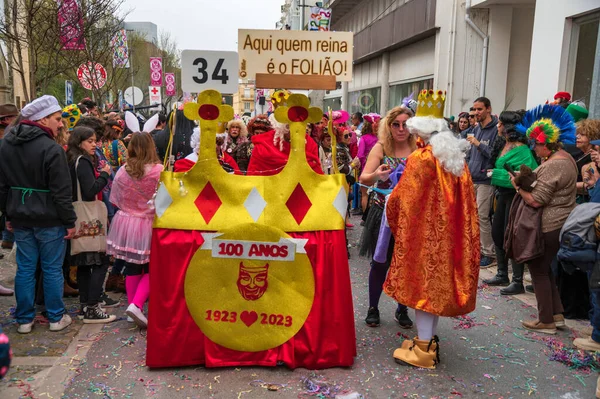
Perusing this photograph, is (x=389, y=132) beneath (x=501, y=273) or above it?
above

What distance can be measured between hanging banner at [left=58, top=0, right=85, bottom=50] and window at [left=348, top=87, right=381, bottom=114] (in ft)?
46.0

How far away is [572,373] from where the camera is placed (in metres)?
3.94

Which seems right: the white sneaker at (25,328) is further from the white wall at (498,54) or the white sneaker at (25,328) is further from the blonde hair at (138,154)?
the white wall at (498,54)

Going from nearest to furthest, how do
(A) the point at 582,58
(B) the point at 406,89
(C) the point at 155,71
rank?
1. (A) the point at 582,58
2. (B) the point at 406,89
3. (C) the point at 155,71

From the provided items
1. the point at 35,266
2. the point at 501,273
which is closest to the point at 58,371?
the point at 35,266

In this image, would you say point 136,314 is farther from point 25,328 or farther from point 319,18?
point 319,18

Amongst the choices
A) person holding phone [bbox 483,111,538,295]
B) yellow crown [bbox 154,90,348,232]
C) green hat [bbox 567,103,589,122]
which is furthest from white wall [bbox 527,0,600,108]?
yellow crown [bbox 154,90,348,232]

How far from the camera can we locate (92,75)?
15688 millimetres

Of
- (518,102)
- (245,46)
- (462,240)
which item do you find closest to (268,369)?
(462,240)

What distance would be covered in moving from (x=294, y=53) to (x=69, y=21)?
303 inches

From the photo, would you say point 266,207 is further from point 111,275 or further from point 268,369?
point 111,275

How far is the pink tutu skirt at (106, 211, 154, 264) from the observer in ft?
15.4

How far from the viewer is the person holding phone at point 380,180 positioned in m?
4.63

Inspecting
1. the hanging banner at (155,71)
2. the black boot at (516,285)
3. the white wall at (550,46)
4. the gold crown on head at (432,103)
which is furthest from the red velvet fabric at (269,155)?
the hanging banner at (155,71)
